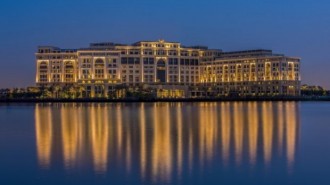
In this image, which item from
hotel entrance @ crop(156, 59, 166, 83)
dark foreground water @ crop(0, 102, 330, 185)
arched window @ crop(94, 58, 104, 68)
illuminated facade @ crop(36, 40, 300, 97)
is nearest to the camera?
dark foreground water @ crop(0, 102, 330, 185)

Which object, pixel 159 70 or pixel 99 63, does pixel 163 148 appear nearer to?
pixel 99 63

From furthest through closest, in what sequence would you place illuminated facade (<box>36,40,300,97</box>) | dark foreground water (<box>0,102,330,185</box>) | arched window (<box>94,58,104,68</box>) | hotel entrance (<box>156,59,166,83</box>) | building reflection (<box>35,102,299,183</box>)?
1. hotel entrance (<box>156,59,166,83</box>)
2. arched window (<box>94,58,104,68</box>)
3. illuminated facade (<box>36,40,300,97</box>)
4. building reflection (<box>35,102,299,183</box>)
5. dark foreground water (<box>0,102,330,185</box>)

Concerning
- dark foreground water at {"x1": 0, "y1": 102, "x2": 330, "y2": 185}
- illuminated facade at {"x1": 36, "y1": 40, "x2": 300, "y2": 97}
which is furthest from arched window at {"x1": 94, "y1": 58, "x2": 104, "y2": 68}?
dark foreground water at {"x1": 0, "y1": 102, "x2": 330, "y2": 185}

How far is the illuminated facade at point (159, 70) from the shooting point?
11175 centimetres

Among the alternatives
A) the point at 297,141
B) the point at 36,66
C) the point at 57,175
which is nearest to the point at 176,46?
the point at 36,66

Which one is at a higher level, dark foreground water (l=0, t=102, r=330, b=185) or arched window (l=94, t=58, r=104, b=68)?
arched window (l=94, t=58, r=104, b=68)

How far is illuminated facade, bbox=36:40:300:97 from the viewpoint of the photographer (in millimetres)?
111750

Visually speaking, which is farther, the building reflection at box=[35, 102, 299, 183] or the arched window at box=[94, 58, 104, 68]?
the arched window at box=[94, 58, 104, 68]

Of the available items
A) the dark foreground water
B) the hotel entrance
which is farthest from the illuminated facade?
the dark foreground water

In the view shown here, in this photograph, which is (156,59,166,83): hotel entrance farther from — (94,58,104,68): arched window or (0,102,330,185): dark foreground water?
(0,102,330,185): dark foreground water

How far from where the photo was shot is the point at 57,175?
15.3 metres

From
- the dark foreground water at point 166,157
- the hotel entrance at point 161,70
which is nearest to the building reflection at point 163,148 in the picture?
the dark foreground water at point 166,157

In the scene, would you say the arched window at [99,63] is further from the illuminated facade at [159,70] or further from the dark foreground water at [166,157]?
the dark foreground water at [166,157]

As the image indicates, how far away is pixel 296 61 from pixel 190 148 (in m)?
102
